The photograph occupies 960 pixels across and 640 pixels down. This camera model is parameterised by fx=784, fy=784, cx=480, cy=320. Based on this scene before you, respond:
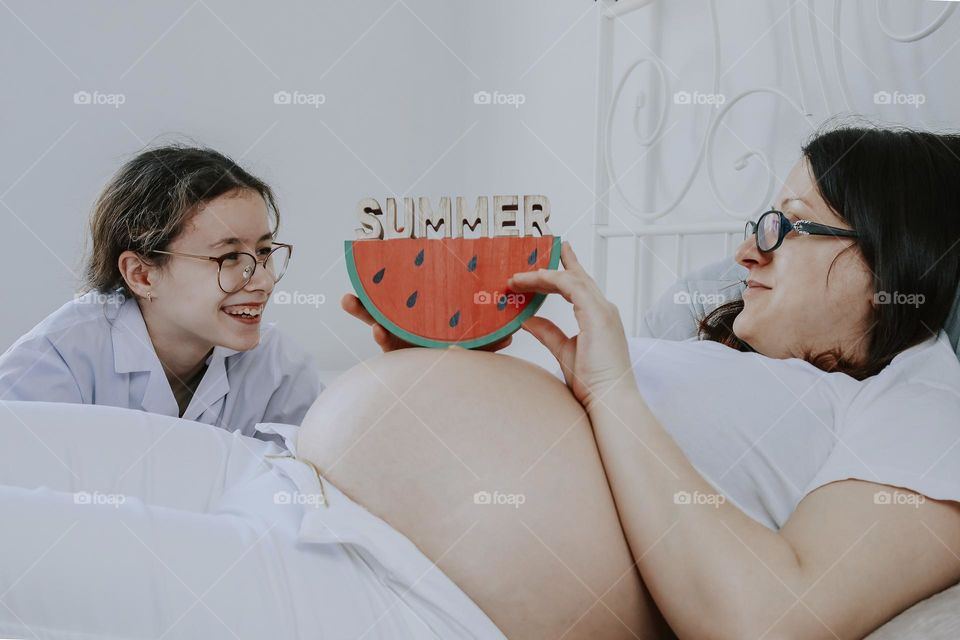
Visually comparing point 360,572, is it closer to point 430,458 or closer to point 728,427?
point 430,458

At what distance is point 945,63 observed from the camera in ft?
4.20

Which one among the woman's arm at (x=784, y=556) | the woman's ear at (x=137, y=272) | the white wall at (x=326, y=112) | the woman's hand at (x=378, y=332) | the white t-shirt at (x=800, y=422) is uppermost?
the white wall at (x=326, y=112)

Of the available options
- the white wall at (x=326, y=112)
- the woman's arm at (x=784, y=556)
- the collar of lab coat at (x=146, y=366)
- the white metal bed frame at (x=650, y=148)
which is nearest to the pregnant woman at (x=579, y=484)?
the woman's arm at (x=784, y=556)

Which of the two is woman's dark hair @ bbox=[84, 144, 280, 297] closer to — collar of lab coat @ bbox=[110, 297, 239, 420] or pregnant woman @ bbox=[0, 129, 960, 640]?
collar of lab coat @ bbox=[110, 297, 239, 420]

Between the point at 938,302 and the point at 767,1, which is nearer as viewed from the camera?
the point at 938,302

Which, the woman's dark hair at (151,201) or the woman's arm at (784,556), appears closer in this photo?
the woman's arm at (784,556)

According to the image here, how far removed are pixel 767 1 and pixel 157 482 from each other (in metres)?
1.58

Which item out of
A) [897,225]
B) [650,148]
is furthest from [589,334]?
[650,148]

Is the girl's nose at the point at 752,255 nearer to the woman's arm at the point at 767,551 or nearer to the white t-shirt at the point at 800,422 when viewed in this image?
the white t-shirt at the point at 800,422

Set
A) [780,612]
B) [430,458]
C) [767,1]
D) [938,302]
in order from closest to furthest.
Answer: [780,612] → [430,458] → [938,302] → [767,1]

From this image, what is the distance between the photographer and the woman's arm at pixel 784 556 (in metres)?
0.68

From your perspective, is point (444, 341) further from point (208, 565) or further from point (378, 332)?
point (208, 565)

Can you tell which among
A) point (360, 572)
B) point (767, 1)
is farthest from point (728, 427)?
point (767, 1)

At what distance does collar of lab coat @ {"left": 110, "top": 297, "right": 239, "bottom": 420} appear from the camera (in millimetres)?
1609
